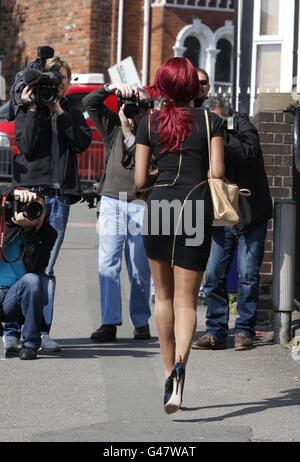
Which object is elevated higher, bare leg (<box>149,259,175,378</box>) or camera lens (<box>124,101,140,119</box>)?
camera lens (<box>124,101,140,119</box>)

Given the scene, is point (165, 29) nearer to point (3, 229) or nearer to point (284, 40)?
point (284, 40)

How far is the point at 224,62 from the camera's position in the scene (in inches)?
1177

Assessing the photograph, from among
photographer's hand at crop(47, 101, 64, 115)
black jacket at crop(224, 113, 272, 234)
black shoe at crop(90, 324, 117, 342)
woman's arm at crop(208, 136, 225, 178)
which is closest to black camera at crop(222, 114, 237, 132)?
black jacket at crop(224, 113, 272, 234)

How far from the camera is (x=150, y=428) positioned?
5090 millimetres

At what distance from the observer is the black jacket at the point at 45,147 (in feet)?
23.2

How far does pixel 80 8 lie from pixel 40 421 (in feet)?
76.4

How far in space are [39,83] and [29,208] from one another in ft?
2.99

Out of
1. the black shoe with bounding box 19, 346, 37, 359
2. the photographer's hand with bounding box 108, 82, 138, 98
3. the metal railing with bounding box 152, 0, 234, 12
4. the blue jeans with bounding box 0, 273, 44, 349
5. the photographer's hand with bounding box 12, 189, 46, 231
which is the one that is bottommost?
the black shoe with bounding box 19, 346, 37, 359

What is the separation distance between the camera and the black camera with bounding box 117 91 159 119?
7.31m

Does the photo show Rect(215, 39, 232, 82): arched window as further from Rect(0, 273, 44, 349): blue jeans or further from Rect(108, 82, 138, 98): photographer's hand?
Rect(0, 273, 44, 349): blue jeans

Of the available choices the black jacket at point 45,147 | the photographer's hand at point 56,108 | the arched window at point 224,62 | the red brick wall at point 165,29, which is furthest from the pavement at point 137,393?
the arched window at point 224,62

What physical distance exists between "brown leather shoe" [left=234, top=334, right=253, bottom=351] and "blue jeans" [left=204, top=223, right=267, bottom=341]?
2.2 inches

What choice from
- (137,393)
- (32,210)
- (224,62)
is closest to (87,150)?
(224,62)

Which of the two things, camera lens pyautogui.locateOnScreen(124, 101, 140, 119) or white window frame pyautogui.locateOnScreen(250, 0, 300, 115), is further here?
white window frame pyautogui.locateOnScreen(250, 0, 300, 115)
